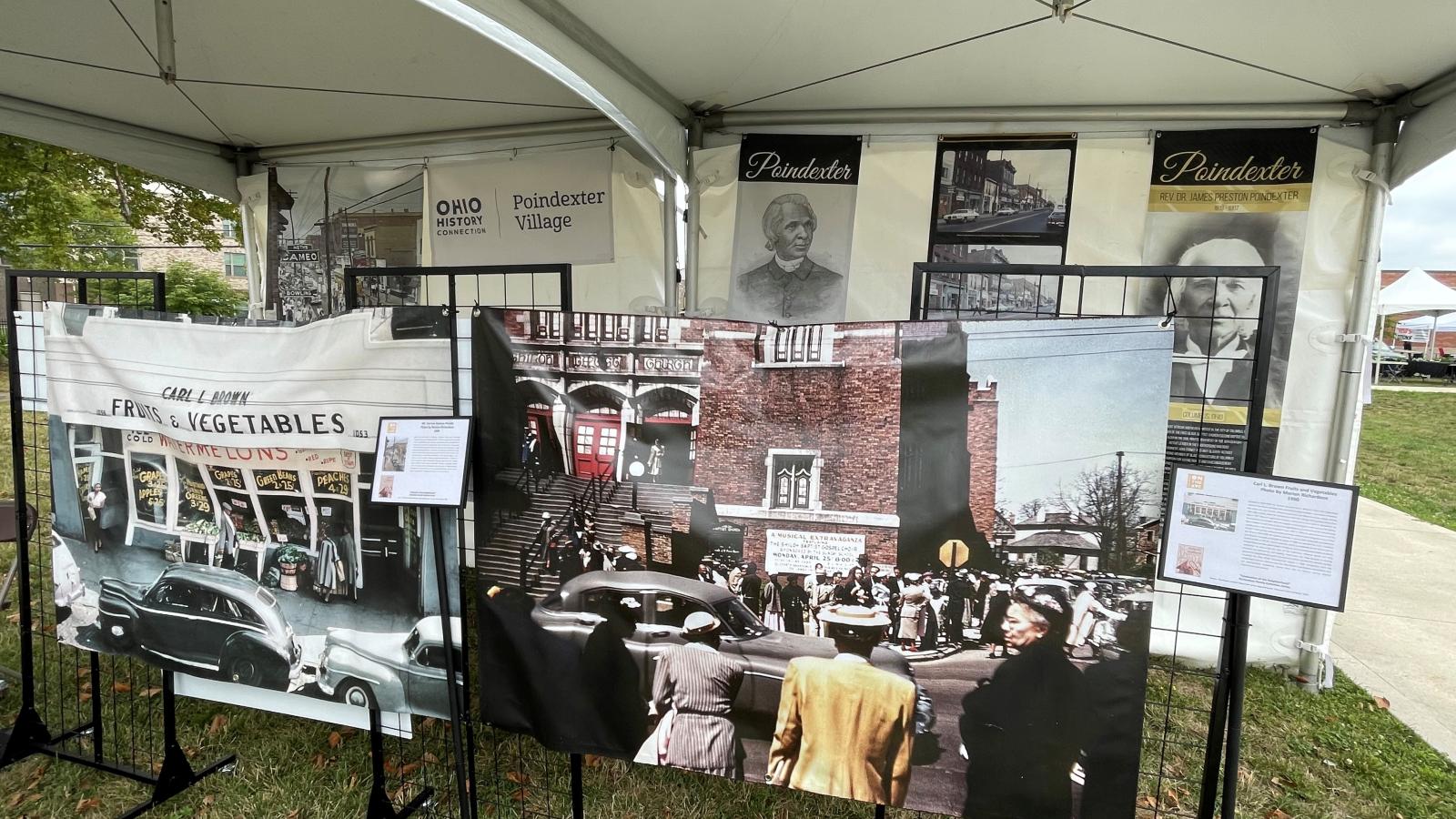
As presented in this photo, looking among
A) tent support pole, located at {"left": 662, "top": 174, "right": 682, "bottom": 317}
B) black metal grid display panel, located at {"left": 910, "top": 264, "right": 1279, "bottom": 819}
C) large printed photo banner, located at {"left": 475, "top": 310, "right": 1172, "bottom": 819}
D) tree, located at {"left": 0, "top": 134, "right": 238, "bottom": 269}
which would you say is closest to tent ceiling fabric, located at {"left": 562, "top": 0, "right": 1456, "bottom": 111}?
tent support pole, located at {"left": 662, "top": 174, "right": 682, "bottom": 317}

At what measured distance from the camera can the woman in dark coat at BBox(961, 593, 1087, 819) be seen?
165 cm

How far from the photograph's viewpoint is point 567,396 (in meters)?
1.89

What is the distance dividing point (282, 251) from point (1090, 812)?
5221mm

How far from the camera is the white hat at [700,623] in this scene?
1.84 metres

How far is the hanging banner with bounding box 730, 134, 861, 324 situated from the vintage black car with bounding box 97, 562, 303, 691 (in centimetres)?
238

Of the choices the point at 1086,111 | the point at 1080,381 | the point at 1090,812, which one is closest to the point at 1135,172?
the point at 1086,111

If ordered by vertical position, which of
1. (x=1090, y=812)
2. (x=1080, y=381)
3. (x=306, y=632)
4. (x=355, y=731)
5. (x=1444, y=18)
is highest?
(x=1444, y=18)

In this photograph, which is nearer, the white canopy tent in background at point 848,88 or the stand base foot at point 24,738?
the white canopy tent in background at point 848,88

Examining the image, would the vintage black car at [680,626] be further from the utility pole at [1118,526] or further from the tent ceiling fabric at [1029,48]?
the tent ceiling fabric at [1029,48]

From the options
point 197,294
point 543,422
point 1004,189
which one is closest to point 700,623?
point 543,422

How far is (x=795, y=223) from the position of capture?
137 inches

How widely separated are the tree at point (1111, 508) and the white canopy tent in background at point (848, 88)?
59.6 inches

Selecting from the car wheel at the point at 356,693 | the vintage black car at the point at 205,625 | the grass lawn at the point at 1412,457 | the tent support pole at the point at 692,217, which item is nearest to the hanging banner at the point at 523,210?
the tent support pole at the point at 692,217

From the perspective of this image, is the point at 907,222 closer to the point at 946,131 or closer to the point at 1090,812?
the point at 946,131
